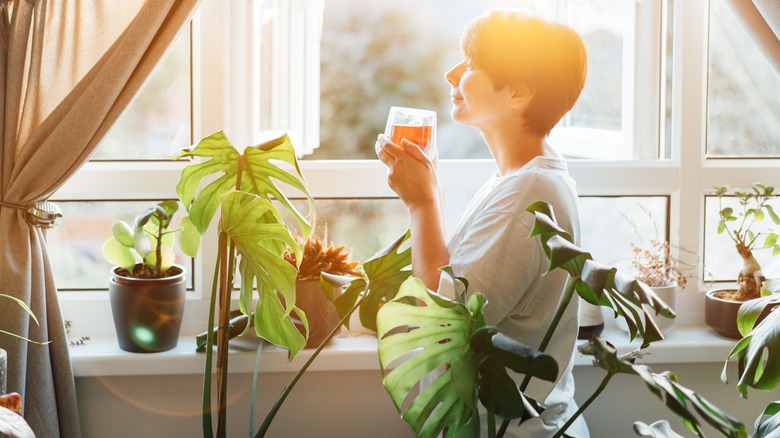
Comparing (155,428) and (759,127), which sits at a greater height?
(759,127)

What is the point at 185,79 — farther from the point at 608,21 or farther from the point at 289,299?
the point at 608,21

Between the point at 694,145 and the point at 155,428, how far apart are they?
5.57 ft

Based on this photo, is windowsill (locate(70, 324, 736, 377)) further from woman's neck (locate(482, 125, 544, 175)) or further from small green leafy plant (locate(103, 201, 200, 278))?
woman's neck (locate(482, 125, 544, 175))

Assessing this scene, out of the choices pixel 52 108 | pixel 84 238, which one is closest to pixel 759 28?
pixel 52 108

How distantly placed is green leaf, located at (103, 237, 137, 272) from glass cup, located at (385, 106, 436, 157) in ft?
2.64

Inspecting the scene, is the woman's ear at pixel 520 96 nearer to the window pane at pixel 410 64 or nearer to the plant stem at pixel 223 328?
the plant stem at pixel 223 328

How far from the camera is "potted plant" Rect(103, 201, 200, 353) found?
2.14m

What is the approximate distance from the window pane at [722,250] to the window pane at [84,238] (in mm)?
1553

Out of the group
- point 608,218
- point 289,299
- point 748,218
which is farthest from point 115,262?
point 748,218

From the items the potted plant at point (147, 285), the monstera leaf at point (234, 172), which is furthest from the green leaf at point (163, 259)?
the monstera leaf at point (234, 172)

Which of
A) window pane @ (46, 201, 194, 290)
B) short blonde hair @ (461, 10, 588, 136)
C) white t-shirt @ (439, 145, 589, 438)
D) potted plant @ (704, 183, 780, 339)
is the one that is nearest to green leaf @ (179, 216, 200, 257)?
window pane @ (46, 201, 194, 290)

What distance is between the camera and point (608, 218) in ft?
8.48

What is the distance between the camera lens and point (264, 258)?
169 centimetres

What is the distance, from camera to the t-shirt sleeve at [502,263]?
5.15ft
